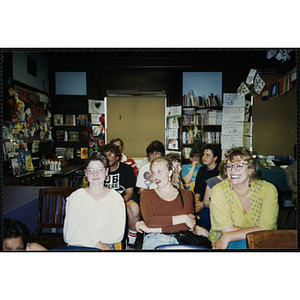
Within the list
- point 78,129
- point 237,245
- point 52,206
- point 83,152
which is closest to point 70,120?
point 78,129

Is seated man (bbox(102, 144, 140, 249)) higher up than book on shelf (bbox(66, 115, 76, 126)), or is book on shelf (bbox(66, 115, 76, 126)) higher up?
Result: book on shelf (bbox(66, 115, 76, 126))

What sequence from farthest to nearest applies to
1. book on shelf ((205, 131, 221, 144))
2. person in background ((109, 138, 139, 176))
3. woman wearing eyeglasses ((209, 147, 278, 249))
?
book on shelf ((205, 131, 221, 144)) → person in background ((109, 138, 139, 176)) → woman wearing eyeglasses ((209, 147, 278, 249))

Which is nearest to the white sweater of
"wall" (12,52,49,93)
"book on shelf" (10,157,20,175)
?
"book on shelf" (10,157,20,175)

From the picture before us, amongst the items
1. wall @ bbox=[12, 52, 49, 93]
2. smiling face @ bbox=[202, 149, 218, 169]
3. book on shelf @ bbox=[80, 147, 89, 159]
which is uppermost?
wall @ bbox=[12, 52, 49, 93]

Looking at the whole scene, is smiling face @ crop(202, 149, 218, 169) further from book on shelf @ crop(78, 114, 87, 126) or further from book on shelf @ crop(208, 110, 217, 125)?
book on shelf @ crop(78, 114, 87, 126)

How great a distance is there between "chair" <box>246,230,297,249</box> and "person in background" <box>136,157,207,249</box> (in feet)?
1.96

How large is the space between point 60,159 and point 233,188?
2091 millimetres

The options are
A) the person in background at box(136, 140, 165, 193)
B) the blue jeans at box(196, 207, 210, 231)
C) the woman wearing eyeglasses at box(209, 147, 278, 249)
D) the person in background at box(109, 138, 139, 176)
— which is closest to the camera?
the woman wearing eyeglasses at box(209, 147, 278, 249)

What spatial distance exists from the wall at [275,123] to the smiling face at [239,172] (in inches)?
26.7

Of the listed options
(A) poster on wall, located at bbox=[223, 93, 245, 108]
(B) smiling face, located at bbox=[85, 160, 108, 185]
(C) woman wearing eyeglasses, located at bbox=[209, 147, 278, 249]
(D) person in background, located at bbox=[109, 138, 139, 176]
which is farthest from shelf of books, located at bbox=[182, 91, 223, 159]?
(B) smiling face, located at bbox=[85, 160, 108, 185]

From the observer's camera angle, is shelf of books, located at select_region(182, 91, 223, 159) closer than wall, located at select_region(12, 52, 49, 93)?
No

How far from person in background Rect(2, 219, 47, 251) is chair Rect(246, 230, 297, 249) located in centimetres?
175

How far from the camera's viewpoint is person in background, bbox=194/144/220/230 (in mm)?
2387

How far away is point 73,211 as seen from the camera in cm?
204
